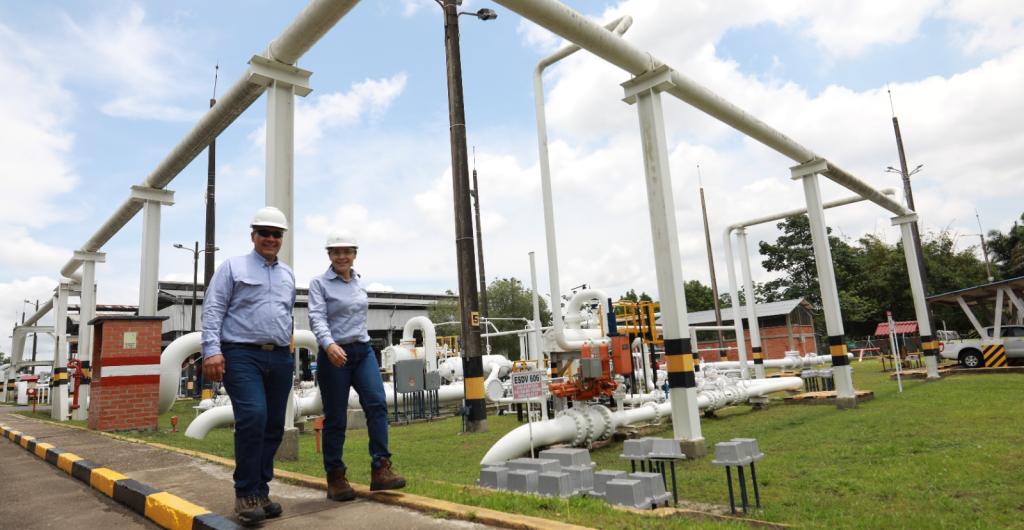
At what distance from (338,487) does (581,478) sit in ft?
6.50

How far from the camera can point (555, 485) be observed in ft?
15.1

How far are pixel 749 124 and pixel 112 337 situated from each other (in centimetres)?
1174

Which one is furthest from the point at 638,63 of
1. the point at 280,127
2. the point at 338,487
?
the point at 338,487

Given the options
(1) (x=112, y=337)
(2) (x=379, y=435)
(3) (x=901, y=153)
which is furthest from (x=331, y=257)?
(3) (x=901, y=153)

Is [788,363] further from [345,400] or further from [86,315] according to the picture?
[86,315]

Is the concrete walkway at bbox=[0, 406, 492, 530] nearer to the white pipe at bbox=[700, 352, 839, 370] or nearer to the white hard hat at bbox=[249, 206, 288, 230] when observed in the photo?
the white hard hat at bbox=[249, 206, 288, 230]

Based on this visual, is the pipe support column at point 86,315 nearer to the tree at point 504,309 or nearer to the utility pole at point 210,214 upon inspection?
the utility pole at point 210,214

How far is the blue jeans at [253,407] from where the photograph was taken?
132 inches

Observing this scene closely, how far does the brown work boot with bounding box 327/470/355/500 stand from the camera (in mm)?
A: 3875

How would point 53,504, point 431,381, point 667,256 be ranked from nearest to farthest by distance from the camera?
point 53,504 < point 667,256 < point 431,381

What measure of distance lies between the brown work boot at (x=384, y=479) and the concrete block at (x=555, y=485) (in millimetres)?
1194

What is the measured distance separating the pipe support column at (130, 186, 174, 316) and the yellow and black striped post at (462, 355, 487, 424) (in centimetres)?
643

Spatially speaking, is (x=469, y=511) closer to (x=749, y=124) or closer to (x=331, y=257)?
(x=331, y=257)

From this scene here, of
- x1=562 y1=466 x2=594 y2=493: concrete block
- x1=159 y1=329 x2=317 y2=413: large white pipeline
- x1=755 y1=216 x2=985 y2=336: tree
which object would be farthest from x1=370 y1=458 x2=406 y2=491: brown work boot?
x1=755 y1=216 x2=985 y2=336: tree
